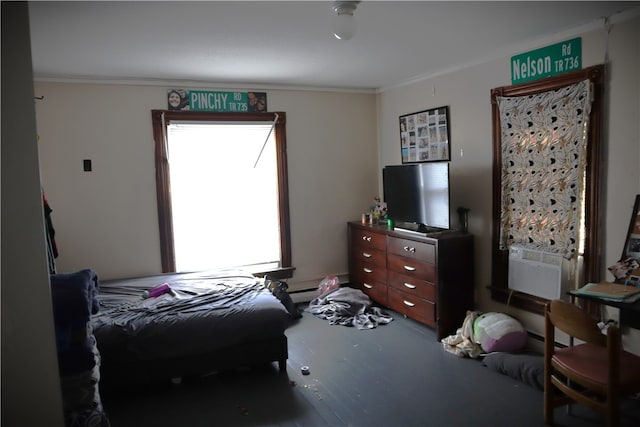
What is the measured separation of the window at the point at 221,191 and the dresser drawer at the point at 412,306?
4.14ft

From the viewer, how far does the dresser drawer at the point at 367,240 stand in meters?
4.73

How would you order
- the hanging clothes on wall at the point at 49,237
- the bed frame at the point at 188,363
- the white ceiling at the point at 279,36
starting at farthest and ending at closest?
the bed frame at the point at 188,363 < the hanging clothes on wall at the point at 49,237 < the white ceiling at the point at 279,36

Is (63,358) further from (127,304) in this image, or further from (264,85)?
(264,85)

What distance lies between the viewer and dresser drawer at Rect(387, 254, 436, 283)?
4.02 m

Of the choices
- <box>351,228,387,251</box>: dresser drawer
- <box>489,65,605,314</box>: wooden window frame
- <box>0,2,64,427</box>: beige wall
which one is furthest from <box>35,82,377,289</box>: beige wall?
<box>0,2,64,427</box>: beige wall

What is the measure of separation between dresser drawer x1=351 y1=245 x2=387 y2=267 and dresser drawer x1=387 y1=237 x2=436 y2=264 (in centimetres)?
17

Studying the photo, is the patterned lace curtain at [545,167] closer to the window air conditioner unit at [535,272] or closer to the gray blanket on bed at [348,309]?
the window air conditioner unit at [535,272]

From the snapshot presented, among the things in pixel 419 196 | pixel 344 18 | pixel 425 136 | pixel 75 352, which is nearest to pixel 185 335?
pixel 75 352

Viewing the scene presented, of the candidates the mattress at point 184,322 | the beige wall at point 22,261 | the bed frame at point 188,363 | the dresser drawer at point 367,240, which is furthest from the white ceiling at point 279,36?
the bed frame at point 188,363

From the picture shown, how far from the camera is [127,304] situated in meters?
3.59

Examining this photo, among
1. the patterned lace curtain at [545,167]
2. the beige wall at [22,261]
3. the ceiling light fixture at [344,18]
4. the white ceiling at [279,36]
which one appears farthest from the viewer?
the patterned lace curtain at [545,167]

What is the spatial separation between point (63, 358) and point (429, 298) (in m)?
2.86

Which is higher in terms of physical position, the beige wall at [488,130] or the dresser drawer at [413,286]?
the beige wall at [488,130]

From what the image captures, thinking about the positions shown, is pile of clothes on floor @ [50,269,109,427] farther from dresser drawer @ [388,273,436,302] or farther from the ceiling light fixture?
dresser drawer @ [388,273,436,302]
